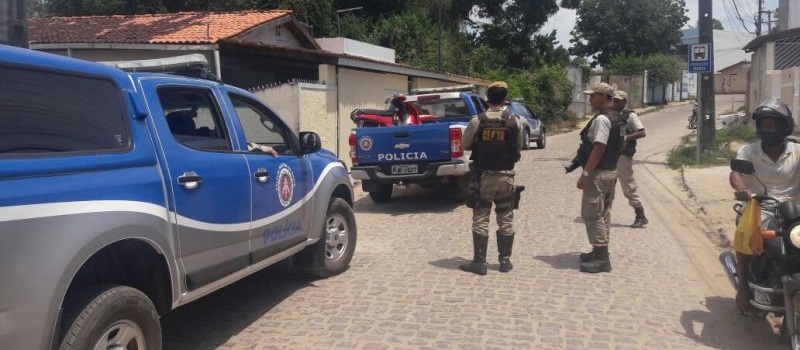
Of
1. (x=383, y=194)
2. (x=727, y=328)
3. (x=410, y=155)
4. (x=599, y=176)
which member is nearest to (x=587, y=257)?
(x=599, y=176)

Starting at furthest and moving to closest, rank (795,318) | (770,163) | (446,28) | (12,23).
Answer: (446,28), (12,23), (770,163), (795,318)

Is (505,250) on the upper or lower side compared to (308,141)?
lower

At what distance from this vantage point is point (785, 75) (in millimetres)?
20844

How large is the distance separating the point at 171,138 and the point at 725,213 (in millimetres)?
8102

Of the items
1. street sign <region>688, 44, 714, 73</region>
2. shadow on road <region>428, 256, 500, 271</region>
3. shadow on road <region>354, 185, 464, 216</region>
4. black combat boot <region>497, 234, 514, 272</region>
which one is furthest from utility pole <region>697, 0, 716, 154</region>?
black combat boot <region>497, 234, 514, 272</region>

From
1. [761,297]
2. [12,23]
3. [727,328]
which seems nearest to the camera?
[761,297]

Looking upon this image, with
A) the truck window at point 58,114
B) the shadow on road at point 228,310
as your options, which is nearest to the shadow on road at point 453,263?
the shadow on road at point 228,310

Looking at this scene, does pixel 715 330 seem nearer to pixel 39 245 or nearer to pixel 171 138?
pixel 171 138

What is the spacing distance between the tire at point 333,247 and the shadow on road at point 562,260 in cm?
199

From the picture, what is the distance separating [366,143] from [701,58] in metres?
8.51

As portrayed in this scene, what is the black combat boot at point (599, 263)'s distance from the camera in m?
6.48

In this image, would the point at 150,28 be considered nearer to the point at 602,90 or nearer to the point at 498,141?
the point at 498,141

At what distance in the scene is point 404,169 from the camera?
9984mm

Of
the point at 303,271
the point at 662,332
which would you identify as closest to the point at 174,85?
the point at 303,271
